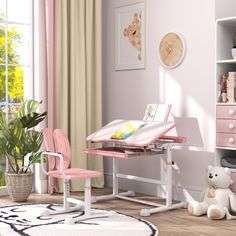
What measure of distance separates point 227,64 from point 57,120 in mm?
1948

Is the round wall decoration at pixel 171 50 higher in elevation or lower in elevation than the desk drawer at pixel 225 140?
higher

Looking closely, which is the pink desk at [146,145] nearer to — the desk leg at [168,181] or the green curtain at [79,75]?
the desk leg at [168,181]

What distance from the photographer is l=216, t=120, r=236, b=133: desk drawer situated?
4.41 metres

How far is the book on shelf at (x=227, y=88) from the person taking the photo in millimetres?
4434

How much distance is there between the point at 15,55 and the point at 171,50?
5.57 feet

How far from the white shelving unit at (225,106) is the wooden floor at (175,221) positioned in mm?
572

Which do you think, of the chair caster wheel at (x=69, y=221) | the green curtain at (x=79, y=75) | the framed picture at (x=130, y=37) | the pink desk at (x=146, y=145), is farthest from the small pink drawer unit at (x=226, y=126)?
the green curtain at (x=79, y=75)

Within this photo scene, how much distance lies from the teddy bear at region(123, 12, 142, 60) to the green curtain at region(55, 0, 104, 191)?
0.37 m

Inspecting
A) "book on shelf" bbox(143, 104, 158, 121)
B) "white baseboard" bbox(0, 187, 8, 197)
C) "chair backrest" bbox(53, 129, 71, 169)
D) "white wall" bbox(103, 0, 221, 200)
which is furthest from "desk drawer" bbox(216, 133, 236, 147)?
"white baseboard" bbox(0, 187, 8, 197)

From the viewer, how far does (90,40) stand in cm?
568

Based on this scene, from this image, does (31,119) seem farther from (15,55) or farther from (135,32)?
(135,32)

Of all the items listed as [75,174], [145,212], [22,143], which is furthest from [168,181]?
[22,143]

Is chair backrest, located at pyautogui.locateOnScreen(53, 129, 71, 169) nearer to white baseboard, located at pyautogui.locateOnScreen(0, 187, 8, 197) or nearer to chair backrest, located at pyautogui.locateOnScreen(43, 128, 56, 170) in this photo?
chair backrest, located at pyautogui.locateOnScreen(43, 128, 56, 170)

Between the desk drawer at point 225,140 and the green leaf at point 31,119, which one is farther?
the green leaf at point 31,119
